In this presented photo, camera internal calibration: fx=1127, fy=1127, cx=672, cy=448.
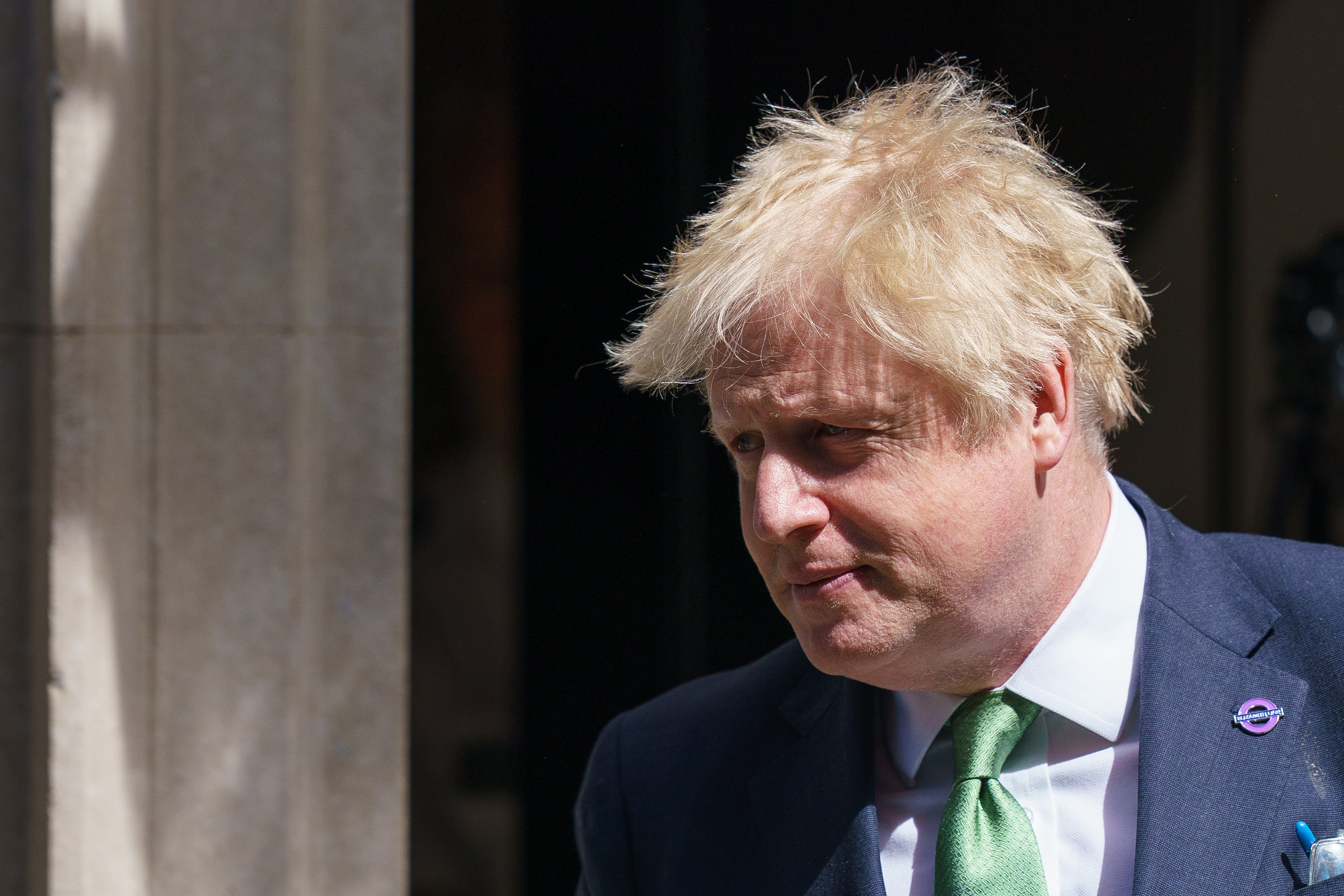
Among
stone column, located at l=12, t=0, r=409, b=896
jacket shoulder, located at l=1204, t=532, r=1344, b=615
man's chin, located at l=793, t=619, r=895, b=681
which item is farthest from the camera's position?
stone column, located at l=12, t=0, r=409, b=896

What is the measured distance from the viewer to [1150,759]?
151cm

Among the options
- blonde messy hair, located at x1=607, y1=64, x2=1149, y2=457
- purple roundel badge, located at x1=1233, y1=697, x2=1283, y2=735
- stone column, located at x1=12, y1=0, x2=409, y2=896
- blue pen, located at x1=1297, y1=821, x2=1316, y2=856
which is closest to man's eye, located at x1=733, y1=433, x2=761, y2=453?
blonde messy hair, located at x1=607, y1=64, x2=1149, y2=457

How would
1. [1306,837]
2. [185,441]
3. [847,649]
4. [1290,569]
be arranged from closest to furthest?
[1306,837]
[847,649]
[1290,569]
[185,441]

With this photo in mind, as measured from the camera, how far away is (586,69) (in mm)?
3391

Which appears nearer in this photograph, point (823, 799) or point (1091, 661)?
point (1091, 661)

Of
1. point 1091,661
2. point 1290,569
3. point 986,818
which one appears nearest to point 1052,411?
point 1091,661

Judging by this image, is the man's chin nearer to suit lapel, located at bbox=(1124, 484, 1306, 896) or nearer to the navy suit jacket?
the navy suit jacket

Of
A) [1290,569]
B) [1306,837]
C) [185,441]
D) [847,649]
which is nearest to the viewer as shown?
[1306,837]

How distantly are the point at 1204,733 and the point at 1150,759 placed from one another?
0.09 m

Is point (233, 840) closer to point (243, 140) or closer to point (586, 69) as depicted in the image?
point (243, 140)

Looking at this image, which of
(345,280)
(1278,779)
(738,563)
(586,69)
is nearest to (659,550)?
(738,563)

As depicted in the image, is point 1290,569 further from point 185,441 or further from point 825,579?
point 185,441

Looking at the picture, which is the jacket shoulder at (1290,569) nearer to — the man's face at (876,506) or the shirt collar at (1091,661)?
the shirt collar at (1091,661)

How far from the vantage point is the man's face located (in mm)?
1514
